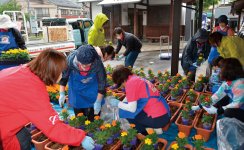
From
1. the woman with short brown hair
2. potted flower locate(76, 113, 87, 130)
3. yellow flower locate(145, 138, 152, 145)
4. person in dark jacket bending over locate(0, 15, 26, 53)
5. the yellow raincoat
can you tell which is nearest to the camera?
the woman with short brown hair

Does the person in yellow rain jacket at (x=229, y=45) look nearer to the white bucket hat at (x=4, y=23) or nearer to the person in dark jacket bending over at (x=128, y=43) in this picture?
the person in dark jacket bending over at (x=128, y=43)

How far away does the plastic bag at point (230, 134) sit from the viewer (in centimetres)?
222

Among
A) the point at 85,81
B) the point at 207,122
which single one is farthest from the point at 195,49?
the point at 85,81

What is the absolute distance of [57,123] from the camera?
60.2 inches

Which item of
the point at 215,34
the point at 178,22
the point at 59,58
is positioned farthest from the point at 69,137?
the point at 178,22

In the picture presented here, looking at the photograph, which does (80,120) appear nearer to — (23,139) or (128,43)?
(23,139)

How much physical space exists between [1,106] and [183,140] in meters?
1.71

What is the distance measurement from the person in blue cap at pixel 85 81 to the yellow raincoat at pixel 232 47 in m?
2.34

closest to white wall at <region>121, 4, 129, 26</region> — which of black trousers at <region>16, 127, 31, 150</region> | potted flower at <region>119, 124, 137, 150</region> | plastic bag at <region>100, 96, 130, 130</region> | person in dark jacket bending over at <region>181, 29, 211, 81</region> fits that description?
person in dark jacket bending over at <region>181, 29, 211, 81</region>

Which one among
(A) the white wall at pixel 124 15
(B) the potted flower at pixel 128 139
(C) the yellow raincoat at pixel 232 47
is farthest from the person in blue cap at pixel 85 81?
(A) the white wall at pixel 124 15

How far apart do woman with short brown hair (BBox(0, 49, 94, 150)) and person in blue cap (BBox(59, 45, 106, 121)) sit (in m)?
1.05

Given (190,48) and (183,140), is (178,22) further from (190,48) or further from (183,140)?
(183,140)

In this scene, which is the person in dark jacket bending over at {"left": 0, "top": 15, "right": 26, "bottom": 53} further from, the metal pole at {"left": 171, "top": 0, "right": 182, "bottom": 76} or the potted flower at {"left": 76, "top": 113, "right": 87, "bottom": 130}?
the metal pole at {"left": 171, "top": 0, "right": 182, "bottom": 76}

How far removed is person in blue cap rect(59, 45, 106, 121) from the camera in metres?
2.72
